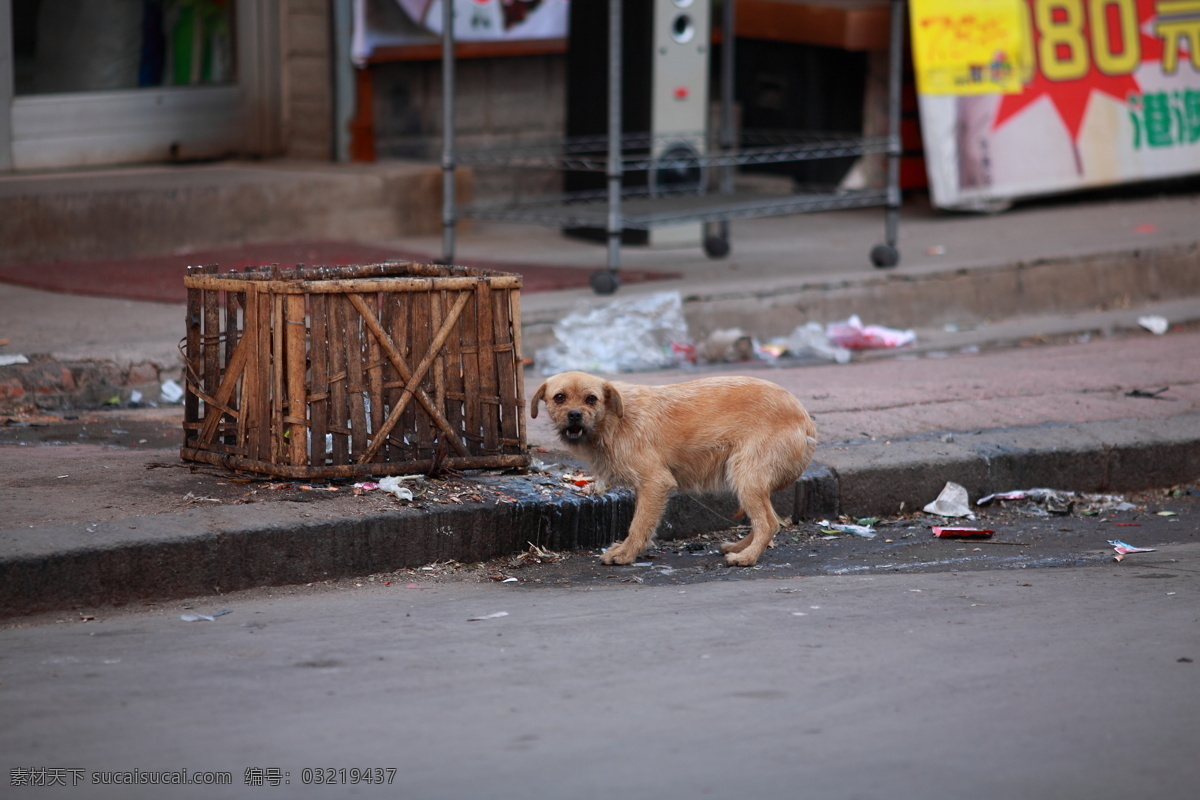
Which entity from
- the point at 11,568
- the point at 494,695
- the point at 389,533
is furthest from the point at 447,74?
the point at 494,695

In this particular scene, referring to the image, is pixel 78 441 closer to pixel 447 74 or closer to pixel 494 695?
pixel 494 695

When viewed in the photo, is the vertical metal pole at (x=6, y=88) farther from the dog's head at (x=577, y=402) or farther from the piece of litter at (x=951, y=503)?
the piece of litter at (x=951, y=503)

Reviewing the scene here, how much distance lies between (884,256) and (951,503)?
13.9 ft

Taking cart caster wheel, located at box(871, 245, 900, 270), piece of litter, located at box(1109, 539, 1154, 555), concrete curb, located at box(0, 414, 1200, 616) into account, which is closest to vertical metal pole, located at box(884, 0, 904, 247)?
cart caster wheel, located at box(871, 245, 900, 270)

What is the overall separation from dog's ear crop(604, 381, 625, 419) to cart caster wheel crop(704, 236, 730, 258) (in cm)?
580

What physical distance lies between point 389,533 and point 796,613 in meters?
1.49

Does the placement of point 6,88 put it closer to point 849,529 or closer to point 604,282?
point 604,282

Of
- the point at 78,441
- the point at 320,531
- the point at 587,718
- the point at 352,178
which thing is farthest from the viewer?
the point at 352,178

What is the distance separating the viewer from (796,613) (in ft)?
14.2

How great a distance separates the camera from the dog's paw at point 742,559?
506 centimetres

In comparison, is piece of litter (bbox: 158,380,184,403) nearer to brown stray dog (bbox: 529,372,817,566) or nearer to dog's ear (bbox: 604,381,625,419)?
brown stray dog (bbox: 529,372,817,566)

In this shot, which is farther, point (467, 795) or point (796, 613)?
point (796, 613)

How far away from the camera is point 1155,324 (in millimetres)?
9547

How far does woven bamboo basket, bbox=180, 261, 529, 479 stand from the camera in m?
4.97
